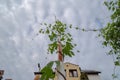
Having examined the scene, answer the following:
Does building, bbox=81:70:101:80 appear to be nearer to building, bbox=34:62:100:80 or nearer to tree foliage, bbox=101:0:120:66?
building, bbox=34:62:100:80

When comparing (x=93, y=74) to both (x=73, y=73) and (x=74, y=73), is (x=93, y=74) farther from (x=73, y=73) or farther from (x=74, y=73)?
(x=73, y=73)

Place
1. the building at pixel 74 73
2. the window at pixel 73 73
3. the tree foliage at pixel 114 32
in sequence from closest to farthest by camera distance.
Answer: the tree foliage at pixel 114 32 → the building at pixel 74 73 → the window at pixel 73 73

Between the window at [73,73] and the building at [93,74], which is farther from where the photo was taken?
Result: the building at [93,74]

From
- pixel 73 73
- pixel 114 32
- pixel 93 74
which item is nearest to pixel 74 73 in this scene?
pixel 73 73

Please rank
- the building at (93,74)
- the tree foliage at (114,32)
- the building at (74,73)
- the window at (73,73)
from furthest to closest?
the building at (93,74)
the window at (73,73)
the building at (74,73)
the tree foliage at (114,32)

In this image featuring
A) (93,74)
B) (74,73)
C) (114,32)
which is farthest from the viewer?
(93,74)

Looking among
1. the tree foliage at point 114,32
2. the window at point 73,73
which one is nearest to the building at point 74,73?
the window at point 73,73

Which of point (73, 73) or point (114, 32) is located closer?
point (114, 32)

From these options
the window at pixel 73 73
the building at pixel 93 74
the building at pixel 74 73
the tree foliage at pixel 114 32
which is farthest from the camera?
the building at pixel 93 74

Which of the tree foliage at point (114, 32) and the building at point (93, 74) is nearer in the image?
the tree foliage at point (114, 32)

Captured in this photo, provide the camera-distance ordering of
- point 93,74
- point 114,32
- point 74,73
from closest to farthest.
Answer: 1. point 114,32
2. point 74,73
3. point 93,74

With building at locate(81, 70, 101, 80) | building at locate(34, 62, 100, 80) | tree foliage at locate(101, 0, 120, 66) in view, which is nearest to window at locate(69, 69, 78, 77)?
building at locate(34, 62, 100, 80)

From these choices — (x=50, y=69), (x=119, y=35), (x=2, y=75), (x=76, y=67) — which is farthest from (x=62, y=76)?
(x=2, y=75)

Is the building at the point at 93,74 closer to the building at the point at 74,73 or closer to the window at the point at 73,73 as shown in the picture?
the building at the point at 74,73
